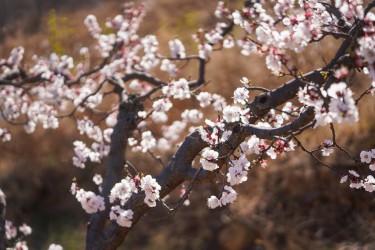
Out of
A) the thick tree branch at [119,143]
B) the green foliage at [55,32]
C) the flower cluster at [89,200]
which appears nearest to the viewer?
the flower cluster at [89,200]

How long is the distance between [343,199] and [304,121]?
13.0 ft

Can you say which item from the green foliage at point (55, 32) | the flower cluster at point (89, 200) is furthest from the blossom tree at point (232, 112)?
the green foliage at point (55, 32)

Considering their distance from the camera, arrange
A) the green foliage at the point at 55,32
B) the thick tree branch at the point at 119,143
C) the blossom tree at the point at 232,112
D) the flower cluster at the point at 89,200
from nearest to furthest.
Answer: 1. the blossom tree at the point at 232,112
2. the flower cluster at the point at 89,200
3. the thick tree branch at the point at 119,143
4. the green foliage at the point at 55,32

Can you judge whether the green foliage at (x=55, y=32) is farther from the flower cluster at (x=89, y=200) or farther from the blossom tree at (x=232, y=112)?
the flower cluster at (x=89, y=200)

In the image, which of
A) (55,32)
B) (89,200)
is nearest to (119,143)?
(89,200)

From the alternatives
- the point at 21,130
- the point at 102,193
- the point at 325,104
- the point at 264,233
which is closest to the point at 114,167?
the point at 102,193

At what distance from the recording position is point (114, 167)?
394 centimetres

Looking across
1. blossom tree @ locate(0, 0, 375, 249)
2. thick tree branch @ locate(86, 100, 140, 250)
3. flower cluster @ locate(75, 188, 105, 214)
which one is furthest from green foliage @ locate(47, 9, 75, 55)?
flower cluster @ locate(75, 188, 105, 214)

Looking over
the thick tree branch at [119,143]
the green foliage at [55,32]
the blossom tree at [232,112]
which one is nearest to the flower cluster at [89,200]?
the blossom tree at [232,112]

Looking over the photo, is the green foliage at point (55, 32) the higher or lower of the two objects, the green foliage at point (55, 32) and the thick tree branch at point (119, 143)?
the lower

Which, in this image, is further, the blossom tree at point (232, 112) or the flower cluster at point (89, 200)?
the flower cluster at point (89, 200)

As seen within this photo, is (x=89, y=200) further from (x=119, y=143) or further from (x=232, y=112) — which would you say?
(x=232, y=112)

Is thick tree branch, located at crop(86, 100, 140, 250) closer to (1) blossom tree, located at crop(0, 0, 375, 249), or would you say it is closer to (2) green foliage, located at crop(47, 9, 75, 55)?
(1) blossom tree, located at crop(0, 0, 375, 249)

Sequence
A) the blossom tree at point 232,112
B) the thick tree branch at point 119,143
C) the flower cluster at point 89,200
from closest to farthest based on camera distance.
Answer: the blossom tree at point 232,112 < the flower cluster at point 89,200 < the thick tree branch at point 119,143
